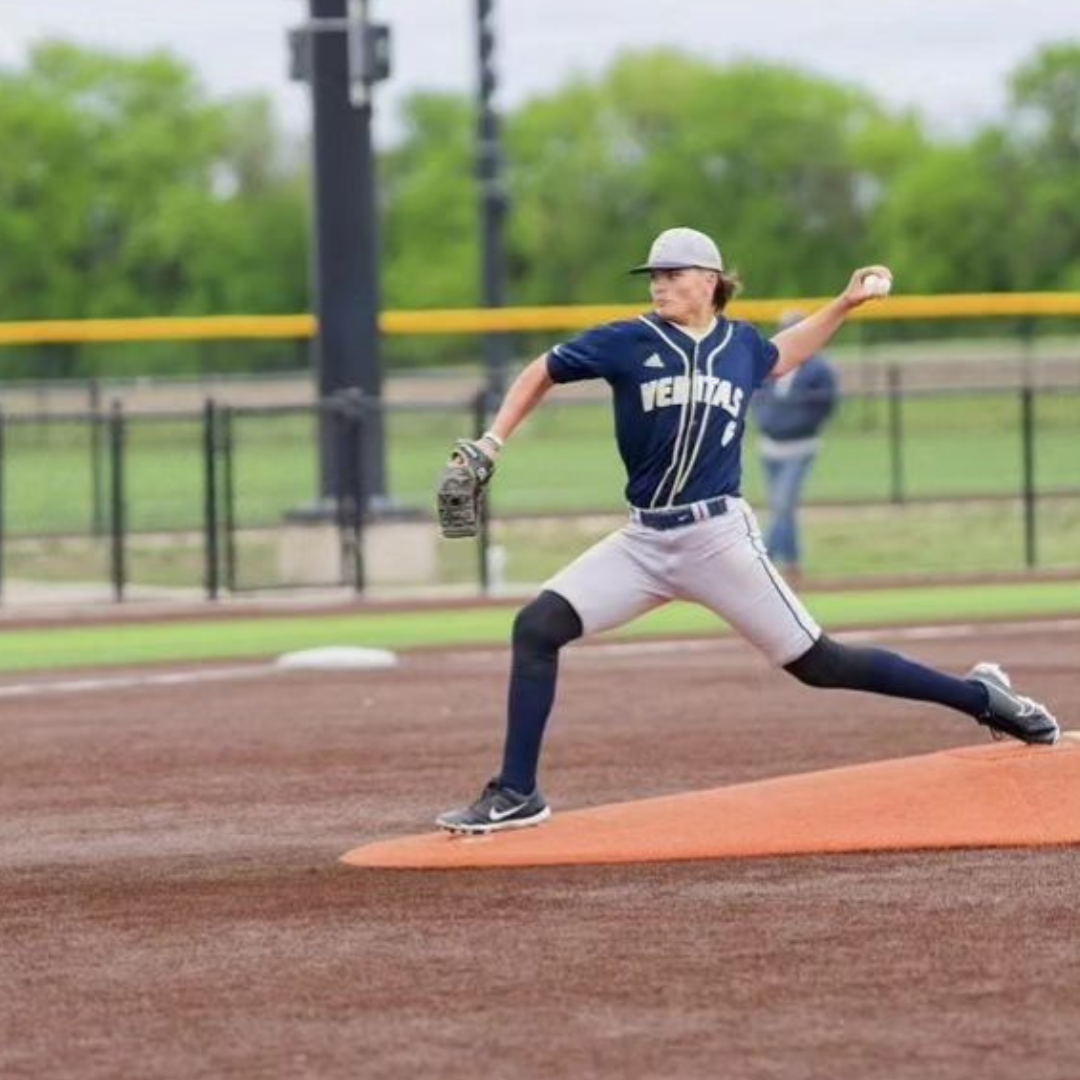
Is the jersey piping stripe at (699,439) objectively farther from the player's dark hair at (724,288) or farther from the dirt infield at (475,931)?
the dirt infield at (475,931)

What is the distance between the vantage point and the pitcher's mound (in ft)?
32.7

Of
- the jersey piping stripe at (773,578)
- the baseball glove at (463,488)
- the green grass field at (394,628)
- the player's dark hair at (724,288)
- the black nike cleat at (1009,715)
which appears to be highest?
the player's dark hair at (724,288)

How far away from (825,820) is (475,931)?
72.7 inches

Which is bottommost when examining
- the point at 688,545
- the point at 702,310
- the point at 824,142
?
the point at 688,545

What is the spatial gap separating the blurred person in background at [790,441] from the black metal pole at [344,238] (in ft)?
9.78

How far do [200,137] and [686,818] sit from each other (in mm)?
72436

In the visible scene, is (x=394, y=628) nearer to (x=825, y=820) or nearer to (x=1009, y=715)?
(x=1009, y=715)

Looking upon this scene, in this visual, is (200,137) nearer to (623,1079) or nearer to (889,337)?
(889,337)

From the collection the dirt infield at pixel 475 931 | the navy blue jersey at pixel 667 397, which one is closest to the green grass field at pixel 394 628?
the dirt infield at pixel 475 931

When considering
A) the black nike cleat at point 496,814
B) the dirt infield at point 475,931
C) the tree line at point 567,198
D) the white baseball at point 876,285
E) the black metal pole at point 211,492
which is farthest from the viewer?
the tree line at point 567,198

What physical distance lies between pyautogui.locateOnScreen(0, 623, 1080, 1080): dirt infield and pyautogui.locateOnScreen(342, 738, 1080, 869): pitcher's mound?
191mm

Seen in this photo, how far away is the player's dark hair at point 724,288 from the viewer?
404 inches

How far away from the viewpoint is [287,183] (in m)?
90.4

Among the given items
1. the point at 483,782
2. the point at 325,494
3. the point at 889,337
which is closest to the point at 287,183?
the point at 889,337
